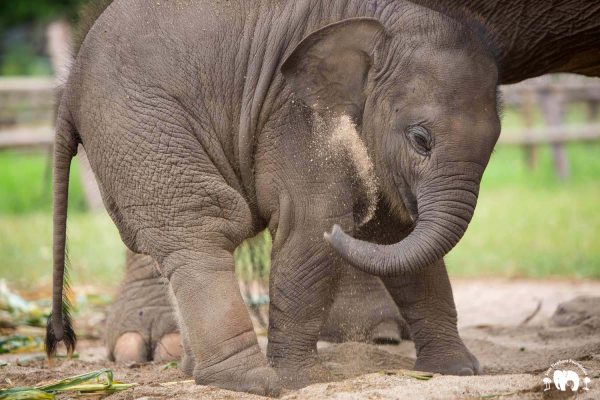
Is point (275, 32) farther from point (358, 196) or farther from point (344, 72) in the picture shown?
point (358, 196)

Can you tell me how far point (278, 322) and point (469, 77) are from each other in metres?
1.38

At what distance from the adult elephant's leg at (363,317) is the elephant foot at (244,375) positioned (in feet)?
5.22

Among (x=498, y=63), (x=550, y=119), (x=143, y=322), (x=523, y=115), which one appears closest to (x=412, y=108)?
(x=498, y=63)

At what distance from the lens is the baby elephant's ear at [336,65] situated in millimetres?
4805

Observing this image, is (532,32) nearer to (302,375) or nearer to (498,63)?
(498,63)

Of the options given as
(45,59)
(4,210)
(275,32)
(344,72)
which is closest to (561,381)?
(344,72)

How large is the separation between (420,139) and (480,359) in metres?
1.61

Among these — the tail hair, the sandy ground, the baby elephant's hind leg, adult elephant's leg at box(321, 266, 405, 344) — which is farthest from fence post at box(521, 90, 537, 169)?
the baby elephant's hind leg

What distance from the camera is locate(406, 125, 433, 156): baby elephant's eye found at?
4.64 m

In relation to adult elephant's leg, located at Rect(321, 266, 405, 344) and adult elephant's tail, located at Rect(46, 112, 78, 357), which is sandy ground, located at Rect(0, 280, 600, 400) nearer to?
adult elephant's leg, located at Rect(321, 266, 405, 344)

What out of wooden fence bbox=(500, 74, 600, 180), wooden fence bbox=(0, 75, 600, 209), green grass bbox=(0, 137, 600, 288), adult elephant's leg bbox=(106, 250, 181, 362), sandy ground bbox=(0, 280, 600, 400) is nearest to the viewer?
sandy ground bbox=(0, 280, 600, 400)

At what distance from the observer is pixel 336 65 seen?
4.88 metres

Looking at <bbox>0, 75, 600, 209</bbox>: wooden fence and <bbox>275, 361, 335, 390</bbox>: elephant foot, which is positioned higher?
<bbox>0, 75, 600, 209</bbox>: wooden fence

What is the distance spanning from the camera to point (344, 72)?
490cm
